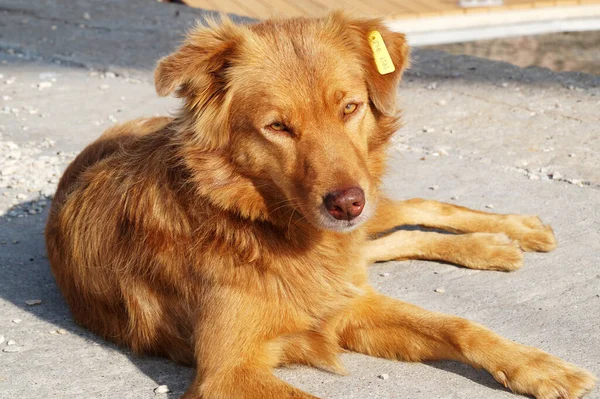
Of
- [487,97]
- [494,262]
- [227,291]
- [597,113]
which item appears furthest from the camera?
[487,97]

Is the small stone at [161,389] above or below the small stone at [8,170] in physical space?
above

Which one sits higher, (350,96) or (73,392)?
(350,96)

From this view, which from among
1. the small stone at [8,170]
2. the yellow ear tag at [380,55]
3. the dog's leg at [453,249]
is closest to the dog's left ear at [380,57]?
the yellow ear tag at [380,55]

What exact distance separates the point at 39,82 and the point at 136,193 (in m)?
5.38

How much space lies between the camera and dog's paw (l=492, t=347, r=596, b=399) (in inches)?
138

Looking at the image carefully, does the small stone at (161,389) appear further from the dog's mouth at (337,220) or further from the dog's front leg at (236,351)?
the dog's mouth at (337,220)

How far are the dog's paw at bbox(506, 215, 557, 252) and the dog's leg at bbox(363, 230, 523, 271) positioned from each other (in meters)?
0.11

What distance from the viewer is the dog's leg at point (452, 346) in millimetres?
3537

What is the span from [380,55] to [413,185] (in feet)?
7.14

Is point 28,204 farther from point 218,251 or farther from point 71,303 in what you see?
point 218,251

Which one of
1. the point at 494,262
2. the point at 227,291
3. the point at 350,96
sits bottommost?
the point at 494,262

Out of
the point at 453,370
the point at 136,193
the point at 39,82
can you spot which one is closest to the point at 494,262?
the point at 453,370

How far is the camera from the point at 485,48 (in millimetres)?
10719

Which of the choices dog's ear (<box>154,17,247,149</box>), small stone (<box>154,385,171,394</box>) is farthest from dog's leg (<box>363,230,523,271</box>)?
small stone (<box>154,385,171,394</box>)
